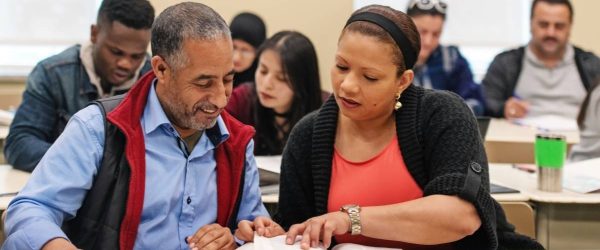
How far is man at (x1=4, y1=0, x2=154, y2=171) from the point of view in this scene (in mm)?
2916

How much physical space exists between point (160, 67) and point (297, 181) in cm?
50

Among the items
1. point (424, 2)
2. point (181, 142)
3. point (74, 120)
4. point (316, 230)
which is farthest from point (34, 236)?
point (424, 2)

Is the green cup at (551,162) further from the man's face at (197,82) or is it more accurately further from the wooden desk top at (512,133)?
the man's face at (197,82)

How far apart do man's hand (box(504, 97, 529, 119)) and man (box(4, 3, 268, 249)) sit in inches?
123

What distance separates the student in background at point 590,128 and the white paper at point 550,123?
30.9 inches

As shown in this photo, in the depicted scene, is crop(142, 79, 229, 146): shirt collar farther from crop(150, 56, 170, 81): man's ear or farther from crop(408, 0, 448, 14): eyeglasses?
crop(408, 0, 448, 14): eyeglasses

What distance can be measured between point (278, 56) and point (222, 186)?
55.0 inches

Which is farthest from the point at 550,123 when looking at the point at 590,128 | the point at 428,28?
the point at 590,128

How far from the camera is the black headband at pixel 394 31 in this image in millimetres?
1887

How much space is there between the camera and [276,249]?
1774 millimetres

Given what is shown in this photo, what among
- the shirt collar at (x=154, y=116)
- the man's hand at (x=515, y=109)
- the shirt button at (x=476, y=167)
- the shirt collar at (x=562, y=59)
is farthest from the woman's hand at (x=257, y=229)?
the shirt collar at (x=562, y=59)

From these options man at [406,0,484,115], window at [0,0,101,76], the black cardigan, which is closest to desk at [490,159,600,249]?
the black cardigan

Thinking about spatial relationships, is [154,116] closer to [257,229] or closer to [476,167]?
[257,229]

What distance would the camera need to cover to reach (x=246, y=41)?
472 cm
